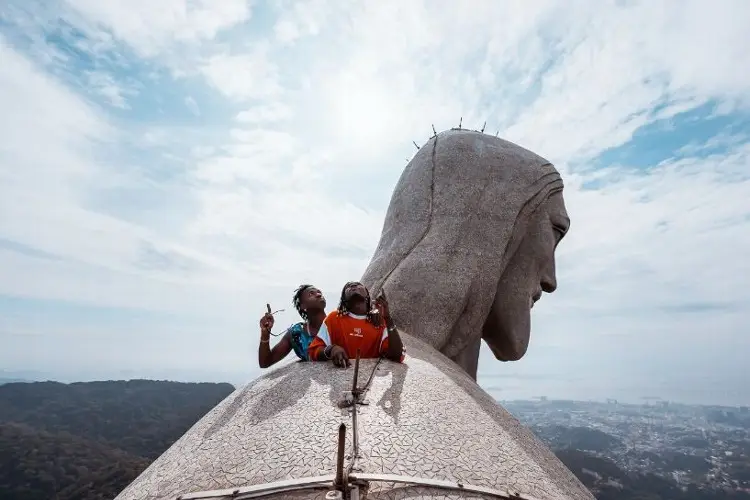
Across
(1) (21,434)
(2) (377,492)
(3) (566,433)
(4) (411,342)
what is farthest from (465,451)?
(3) (566,433)

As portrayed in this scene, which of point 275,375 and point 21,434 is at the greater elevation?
point 275,375

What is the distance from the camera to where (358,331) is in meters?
4.37

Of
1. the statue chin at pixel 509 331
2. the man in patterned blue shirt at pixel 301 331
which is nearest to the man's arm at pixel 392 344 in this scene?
the man in patterned blue shirt at pixel 301 331

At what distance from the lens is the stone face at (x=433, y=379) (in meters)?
2.61

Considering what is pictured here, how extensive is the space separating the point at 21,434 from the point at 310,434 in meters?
19.6

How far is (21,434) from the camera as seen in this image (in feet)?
57.4

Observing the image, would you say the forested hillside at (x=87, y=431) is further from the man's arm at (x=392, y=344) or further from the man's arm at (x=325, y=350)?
the man's arm at (x=392, y=344)

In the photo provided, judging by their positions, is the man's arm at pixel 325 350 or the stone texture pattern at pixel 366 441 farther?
the man's arm at pixel 325 350

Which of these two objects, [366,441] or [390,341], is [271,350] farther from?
[366,441]

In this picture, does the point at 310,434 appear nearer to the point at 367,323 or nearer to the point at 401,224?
the point at 367,323

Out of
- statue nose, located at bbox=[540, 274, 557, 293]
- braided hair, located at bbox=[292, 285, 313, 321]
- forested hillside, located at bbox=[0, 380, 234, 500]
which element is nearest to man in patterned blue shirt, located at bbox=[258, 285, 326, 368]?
braided hair, located at bbox=[292, 285, 313, 321]

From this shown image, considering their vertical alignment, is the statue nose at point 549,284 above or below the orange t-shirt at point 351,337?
above

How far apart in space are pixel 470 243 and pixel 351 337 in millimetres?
2976

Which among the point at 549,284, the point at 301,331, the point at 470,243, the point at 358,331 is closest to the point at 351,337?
the point at 358,331
